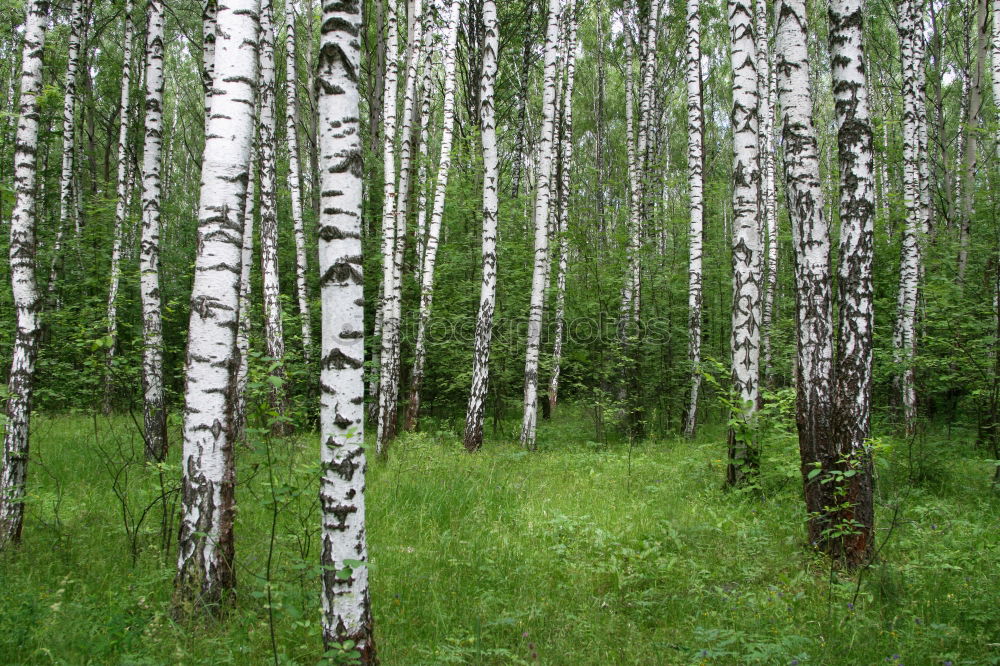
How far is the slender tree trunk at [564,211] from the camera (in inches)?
494

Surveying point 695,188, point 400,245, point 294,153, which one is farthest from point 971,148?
point 294,153

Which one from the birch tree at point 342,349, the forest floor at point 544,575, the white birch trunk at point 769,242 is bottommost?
the forest floor at point 544,575

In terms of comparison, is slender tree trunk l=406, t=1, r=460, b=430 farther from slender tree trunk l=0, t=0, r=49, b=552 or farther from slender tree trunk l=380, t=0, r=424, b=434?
slender tree trunk l=0, t=0, r=49, b=552

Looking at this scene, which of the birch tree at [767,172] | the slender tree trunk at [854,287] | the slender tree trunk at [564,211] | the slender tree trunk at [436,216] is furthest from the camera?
the birch tree at [767,172]

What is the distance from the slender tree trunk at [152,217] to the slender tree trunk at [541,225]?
6010mm

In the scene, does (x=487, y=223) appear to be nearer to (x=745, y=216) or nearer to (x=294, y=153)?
(x=745, y=216)

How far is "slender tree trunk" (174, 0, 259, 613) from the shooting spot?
3664 millimetres

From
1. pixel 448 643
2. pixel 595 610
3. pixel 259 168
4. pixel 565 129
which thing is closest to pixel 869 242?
pixel 595 610

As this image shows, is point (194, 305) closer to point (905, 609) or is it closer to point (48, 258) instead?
point (905, 609)

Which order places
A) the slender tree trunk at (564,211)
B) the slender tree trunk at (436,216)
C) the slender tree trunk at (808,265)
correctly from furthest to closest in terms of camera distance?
1. the slender tree trunk at (564,211)
2. the slender tree trunk at (436,216)
3. the slender tree trunk at (808,265)

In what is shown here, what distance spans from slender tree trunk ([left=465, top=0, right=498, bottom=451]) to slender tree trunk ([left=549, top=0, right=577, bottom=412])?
1.79 meters

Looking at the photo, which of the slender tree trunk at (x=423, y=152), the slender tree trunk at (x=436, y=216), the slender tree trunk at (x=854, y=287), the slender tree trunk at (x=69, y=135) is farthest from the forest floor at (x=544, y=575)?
the slender tree trunk at (x=423, y=152)

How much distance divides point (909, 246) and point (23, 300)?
12873mm

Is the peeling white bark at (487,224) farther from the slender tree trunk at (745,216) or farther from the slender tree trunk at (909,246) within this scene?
the slender tree trunk at (909,246)
